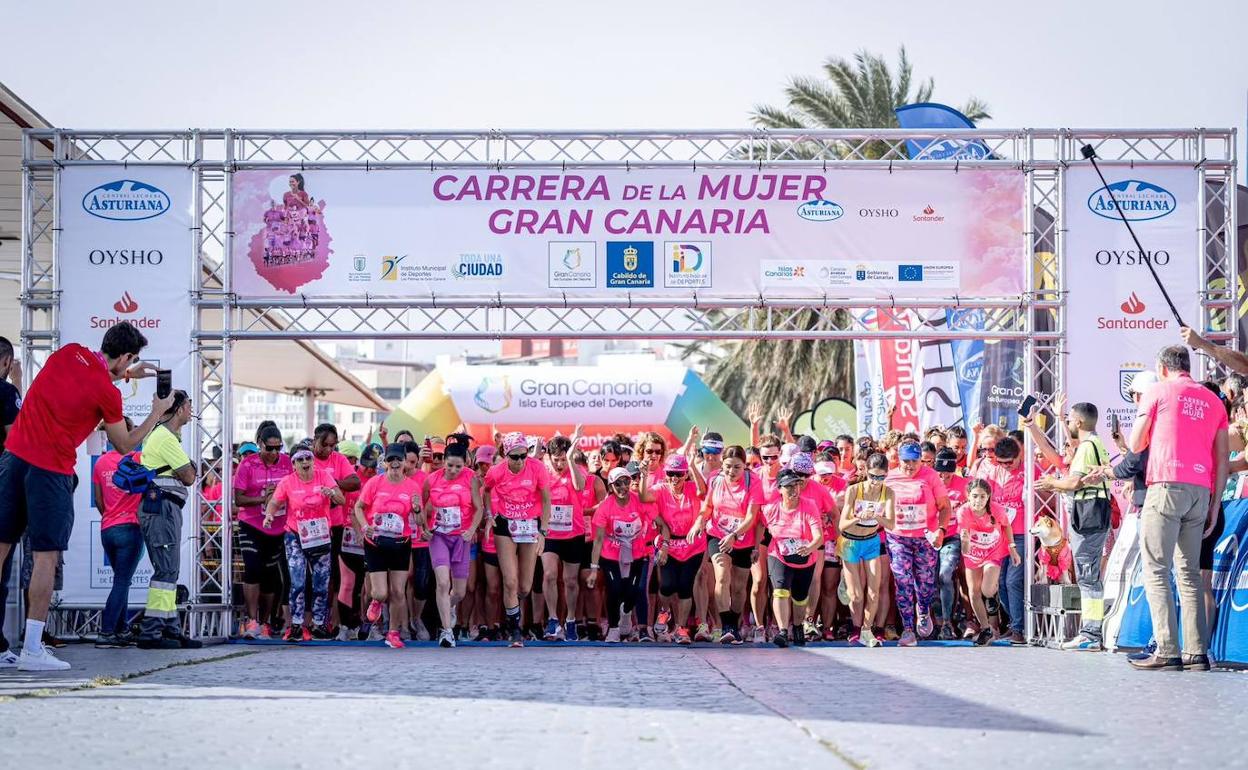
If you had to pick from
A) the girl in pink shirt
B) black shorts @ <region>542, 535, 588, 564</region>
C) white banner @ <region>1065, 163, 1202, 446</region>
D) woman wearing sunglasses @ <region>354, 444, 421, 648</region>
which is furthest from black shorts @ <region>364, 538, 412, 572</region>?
white banner @ <region>1065, 163, 1202, 446</region>

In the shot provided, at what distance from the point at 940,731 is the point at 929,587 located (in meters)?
7.54

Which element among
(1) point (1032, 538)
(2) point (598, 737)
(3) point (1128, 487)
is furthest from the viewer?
(1) point (1032, 538)

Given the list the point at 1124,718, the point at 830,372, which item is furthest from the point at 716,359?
the point at 1124,718

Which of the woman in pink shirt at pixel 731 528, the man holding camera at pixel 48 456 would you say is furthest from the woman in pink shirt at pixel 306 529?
the man holding camera at pixel 48 456

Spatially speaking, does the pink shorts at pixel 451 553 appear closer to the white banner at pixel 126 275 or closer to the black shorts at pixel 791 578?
the white banner at pixel 126 275

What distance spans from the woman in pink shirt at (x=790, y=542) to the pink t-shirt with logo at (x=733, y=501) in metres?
0.31

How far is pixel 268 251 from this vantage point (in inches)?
A: 545

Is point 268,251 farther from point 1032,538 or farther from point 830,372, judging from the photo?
point 830,372

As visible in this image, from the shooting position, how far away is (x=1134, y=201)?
1369cm

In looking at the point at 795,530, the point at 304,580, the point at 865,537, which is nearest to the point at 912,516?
the point at 865,537

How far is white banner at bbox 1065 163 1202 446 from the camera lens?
13602 millimetres

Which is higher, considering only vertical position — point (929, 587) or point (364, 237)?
point (364, 237)

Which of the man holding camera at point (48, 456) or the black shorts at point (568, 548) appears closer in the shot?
the man holding camera at point (48, 456)

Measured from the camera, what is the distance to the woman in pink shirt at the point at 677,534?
14.1m
